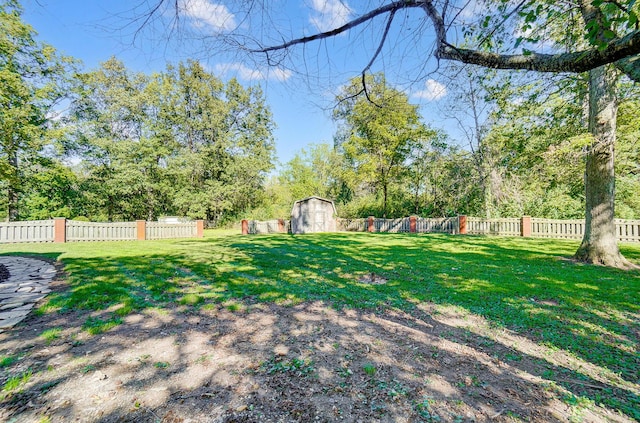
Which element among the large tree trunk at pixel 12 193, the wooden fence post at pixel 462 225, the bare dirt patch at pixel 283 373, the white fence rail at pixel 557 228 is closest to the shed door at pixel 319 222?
the wooden fence post at pixel 462 225

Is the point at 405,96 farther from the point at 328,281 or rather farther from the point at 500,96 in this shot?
the point at 500,96

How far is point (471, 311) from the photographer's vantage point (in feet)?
12.5

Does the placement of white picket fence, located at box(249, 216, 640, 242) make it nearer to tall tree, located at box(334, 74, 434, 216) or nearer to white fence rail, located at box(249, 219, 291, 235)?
white fence rail, located at box(249, 219, 291, 235)

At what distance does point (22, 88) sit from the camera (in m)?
15.1

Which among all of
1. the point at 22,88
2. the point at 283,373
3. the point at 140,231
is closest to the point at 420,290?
the point at 283,373

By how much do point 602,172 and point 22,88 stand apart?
2558 cm

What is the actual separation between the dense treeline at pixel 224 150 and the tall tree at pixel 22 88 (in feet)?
0.22

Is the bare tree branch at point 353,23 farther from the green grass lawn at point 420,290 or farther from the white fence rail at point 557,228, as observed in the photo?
the white fence rail at point 557,228

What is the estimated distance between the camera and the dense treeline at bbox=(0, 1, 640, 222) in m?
8.43

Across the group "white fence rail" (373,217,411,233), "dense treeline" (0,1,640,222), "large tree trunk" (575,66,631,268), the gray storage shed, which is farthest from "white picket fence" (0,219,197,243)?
"large tree trunk" (575,66,631,268)

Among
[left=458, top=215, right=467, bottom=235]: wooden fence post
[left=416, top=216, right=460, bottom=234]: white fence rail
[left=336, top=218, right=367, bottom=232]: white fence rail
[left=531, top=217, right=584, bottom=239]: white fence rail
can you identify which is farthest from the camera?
[left=336, top=218, right=367, bottom=232]: white fence rail

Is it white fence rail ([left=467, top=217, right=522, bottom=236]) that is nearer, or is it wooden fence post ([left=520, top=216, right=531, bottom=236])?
wooden fence post ([left=520, top=216, right=531, bottom=236])

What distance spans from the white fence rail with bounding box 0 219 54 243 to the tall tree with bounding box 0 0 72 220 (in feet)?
12.2

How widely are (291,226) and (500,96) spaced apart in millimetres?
16035
